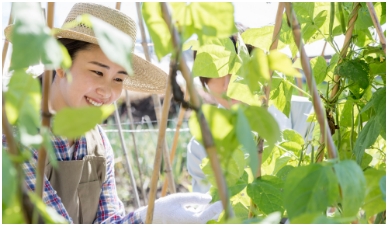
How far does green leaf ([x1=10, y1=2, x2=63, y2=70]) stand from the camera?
271 mm

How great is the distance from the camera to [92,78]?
54.5 inches

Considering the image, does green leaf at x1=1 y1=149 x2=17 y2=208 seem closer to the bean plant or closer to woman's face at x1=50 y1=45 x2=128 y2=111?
the bean plant

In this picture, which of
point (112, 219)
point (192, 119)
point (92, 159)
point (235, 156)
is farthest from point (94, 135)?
point (192, 119)

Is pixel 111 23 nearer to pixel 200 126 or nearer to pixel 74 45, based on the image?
pixel 74 45

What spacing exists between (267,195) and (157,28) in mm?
240

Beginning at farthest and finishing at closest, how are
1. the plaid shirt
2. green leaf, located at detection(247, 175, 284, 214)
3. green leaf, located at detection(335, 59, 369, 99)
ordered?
the plaid shirt < green leaf, located at detection(335, 59, 369, 99) < green leaf, located at detection(247, 175, 284, 214)

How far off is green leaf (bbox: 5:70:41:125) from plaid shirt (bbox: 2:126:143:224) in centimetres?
93

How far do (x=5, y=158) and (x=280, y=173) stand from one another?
40 centimetres

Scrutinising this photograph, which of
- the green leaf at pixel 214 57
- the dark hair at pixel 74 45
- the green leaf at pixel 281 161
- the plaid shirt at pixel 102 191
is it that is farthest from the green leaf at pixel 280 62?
the dark hair at pixel 74 45

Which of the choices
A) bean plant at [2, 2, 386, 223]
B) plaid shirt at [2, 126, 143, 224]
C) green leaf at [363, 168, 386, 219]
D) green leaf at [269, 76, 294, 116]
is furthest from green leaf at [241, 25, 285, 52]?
plaid shirt at [2, 126, 143, 224]

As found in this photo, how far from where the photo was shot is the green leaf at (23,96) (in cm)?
30

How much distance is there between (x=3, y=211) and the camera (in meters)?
0.32

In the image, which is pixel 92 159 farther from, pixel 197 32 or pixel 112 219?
pixel 197 32

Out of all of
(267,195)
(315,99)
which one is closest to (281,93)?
(267,195)
